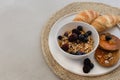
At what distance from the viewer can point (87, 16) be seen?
2.64ft

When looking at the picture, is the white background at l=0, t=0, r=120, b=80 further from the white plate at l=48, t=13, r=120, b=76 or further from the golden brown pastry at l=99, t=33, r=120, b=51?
the golden brown pastry at l=99, t=33, r=120, b=51

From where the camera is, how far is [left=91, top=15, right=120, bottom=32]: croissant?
791 millimetres

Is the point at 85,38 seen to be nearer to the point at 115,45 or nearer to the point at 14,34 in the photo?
the point at 115,45

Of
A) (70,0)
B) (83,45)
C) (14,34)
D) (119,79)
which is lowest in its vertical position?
(119,79)

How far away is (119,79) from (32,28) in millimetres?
346

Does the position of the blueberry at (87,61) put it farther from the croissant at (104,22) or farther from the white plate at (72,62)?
the croissant at (104,22)

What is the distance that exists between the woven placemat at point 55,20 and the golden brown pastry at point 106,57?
3cm

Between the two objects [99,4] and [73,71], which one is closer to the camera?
[73,71]

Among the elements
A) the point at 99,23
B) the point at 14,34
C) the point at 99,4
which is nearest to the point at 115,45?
the point at 99,23

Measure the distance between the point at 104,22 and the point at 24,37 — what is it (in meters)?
0.28

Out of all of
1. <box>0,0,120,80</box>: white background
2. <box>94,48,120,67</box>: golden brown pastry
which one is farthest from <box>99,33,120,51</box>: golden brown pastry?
<box>0,0,120,80</box>: white background

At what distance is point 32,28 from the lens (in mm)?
870

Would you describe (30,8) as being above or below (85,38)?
above

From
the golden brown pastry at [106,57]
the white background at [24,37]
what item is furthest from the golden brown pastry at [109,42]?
the white background at [24,37]
